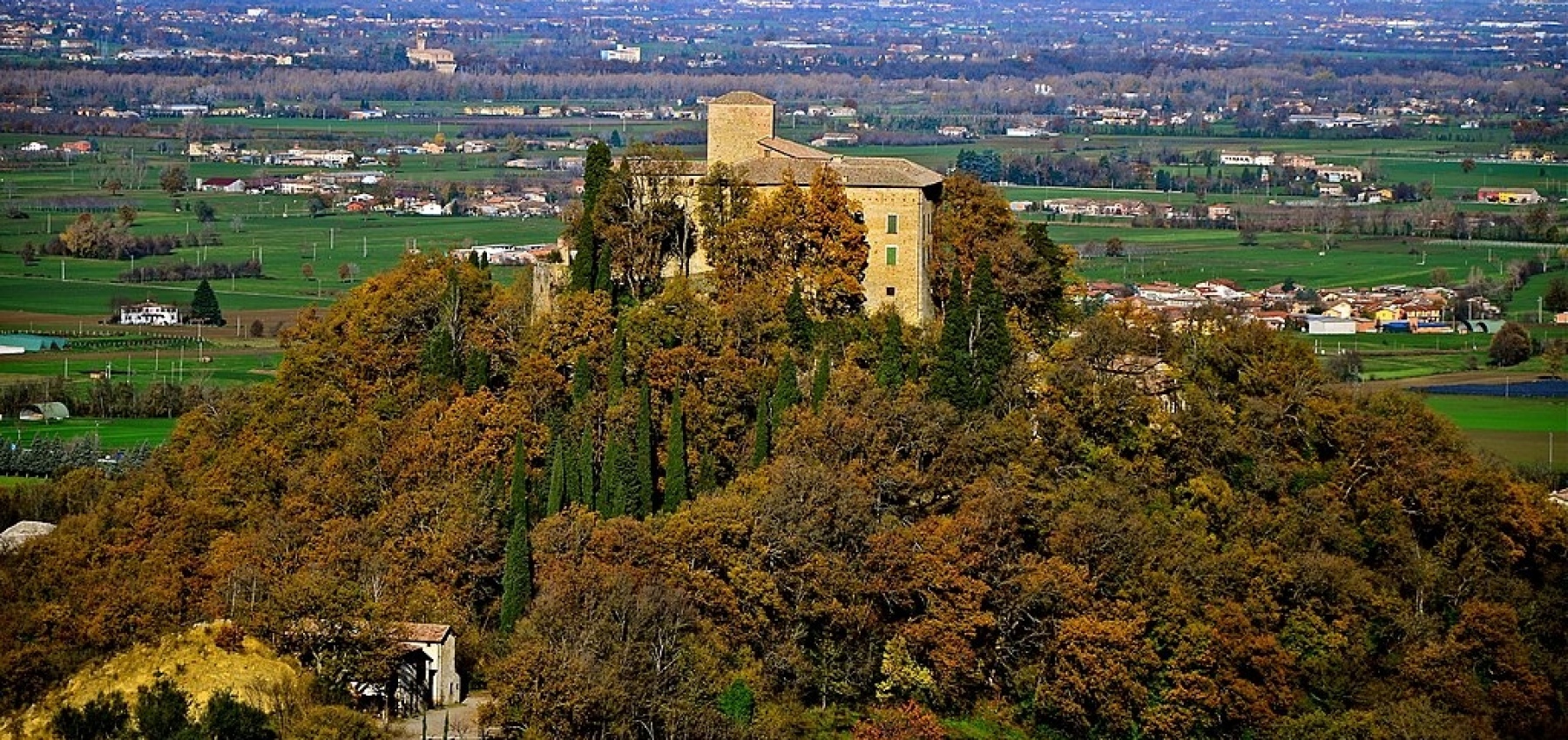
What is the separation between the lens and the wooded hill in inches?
1430

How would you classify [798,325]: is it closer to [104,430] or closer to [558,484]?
[558,484]

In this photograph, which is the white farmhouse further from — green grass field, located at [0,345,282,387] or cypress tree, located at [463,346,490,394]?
cypress tree, located at [463,346,490,394]

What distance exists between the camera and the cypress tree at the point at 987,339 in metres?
40.8

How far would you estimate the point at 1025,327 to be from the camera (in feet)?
142

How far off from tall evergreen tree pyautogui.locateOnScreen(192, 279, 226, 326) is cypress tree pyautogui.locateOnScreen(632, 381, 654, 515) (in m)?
41.1

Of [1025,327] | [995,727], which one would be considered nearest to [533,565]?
[995,727]

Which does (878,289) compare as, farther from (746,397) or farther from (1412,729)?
(1412,729)

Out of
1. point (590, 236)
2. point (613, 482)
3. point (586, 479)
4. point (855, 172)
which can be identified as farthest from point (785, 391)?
point (855, 172)

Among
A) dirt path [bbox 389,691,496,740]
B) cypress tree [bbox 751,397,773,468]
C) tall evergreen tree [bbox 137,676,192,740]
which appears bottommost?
dirt path [bbox 389,691,496,740]

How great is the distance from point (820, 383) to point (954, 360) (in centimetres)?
208

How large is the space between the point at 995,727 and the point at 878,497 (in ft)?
13.0

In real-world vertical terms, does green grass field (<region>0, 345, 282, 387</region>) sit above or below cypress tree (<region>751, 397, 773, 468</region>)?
below

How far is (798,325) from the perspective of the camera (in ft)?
136

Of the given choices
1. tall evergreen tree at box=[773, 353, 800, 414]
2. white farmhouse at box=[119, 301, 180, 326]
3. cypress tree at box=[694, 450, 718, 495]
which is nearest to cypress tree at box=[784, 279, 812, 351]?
tall evergreen tree at box=[773, 353, 800, 414]
